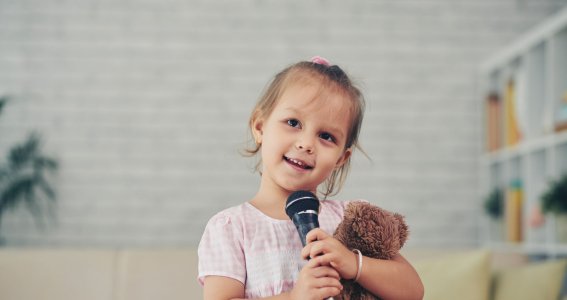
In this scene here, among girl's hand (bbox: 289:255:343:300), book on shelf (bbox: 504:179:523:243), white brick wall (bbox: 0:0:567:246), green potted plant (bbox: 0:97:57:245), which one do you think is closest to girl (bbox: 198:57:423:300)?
girl's hand (bbox: 289:255:343:300)

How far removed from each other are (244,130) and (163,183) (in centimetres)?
52

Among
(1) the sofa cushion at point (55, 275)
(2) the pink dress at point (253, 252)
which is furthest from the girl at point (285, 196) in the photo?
(1) the sofa cushion at point (55, 275)

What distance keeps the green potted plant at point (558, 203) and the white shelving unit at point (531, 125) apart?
3.8 inches

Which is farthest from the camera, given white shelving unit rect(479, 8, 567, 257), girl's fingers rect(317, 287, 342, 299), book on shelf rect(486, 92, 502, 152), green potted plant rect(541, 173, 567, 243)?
book on shelf rect(486, 92, 502, 152)

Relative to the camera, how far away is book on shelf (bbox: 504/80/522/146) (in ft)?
12.3

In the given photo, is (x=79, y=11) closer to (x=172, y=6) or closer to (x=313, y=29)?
(x=172, y=6)

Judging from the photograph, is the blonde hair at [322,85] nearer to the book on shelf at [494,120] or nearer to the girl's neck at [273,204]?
the girl's neck at [273,204]

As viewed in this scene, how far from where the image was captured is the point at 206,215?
4.08 meters

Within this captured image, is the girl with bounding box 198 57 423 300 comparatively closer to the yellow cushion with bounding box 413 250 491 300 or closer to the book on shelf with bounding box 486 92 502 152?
the yellow cushion with bounding box 413 250 491 300

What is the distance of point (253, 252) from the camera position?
1.40m

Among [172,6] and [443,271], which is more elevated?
[172,6]

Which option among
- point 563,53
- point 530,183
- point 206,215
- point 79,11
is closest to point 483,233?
point 530,183

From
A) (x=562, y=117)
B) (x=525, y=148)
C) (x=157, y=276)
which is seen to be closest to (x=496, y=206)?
(x=525, y=148)

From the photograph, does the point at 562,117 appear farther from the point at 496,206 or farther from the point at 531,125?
the point at 496,206
